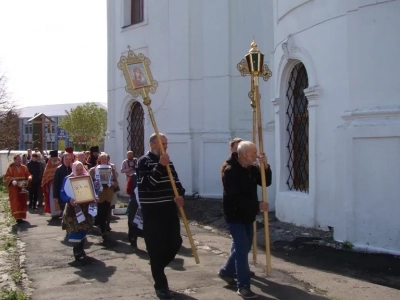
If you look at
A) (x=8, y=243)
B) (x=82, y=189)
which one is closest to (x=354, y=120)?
(x=82, y=189)

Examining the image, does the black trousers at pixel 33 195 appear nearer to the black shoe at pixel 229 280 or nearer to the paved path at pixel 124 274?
the paved path at pixel 124 274

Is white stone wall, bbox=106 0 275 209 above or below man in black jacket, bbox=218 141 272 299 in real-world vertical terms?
above

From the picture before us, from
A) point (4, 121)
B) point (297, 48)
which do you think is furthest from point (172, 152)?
point (4, 121)

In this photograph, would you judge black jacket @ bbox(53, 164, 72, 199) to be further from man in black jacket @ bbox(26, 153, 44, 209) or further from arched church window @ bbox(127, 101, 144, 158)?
arched church window @ bbox(127, 101, 144, 158)

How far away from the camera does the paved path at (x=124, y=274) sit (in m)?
6.49

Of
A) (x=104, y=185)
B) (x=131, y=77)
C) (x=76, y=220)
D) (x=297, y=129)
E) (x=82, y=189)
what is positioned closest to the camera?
(x=131, y=77)

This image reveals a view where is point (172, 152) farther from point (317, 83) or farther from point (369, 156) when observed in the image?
point (369, 156)

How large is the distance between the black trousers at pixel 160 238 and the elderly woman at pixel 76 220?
226cm

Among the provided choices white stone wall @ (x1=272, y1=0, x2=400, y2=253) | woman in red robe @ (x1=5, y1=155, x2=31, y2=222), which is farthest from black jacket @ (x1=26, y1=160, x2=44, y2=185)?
white stone wall @ (x1=272, y1=0, x2=400, y2=253)

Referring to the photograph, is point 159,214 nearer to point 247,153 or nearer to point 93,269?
point 247,153

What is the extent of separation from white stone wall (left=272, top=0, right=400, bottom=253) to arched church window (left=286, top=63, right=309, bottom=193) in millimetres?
853

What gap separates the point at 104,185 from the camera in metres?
10.6

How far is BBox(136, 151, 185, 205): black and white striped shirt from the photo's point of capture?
21.0ft

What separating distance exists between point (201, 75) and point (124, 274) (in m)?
9.66
